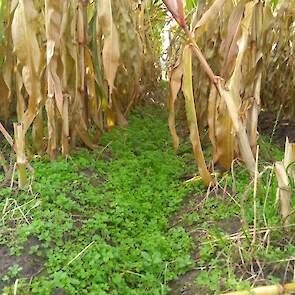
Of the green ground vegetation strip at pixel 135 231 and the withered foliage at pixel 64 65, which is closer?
the green ground vegetation strip at pixel 135 231

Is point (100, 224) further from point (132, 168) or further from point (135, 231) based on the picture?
point (132, 168)

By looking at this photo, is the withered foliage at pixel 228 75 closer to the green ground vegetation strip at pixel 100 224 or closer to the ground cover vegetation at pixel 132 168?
the ground cover vegetation at pixel 132 168

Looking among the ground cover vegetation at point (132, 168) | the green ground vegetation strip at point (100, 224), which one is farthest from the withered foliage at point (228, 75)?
the green ground vegetation strip at point (100, 224)

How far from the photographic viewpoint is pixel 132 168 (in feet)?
7.70

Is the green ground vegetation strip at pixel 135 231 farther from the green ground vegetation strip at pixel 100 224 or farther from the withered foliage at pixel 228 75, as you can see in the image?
the withered foliage at pixel 228 75

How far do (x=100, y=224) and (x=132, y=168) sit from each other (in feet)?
1.73

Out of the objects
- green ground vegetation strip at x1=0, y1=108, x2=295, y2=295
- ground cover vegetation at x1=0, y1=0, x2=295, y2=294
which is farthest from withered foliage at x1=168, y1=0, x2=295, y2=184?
green ground vegetation strip at x1=0, y1=108, x2=295, y2=295

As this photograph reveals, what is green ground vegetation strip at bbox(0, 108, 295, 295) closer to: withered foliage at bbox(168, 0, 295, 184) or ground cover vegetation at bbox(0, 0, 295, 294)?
ground cover vegetation at bbox(0, 0, 295, 294)

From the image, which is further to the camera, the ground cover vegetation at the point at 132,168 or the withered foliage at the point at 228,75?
the withered foliage at the point at 228,75

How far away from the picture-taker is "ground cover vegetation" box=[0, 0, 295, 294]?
1.63m

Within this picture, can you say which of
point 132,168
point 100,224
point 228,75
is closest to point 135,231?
point 100,224

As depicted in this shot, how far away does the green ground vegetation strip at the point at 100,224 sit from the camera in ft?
5.37

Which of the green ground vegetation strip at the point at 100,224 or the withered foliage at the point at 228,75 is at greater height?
the withered foliage at the point at 228,75

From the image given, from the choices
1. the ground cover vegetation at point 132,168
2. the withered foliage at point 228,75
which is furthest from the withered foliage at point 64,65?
the withered foliage at point 228,75
